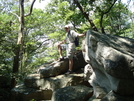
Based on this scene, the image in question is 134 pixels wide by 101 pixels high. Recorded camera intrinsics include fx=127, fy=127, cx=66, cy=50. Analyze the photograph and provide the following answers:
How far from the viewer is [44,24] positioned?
17.7 m

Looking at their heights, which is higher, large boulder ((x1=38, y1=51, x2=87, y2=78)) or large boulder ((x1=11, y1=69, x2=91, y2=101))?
large boulder ((x1=38, y1=51, x2=87, y2=78))

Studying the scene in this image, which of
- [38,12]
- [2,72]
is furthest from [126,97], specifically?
[38,12]

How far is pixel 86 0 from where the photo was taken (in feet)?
27.6

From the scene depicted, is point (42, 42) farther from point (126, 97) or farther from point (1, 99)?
point (126, 97)

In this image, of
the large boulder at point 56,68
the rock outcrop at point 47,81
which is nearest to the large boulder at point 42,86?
the rock outcrop at point 47,81

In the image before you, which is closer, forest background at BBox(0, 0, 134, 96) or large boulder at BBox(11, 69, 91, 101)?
large boulder at BBox(11, 69, 91, 101)

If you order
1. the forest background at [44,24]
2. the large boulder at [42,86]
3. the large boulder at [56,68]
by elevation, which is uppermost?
the forest background at [44,24]

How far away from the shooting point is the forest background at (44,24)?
7.87m

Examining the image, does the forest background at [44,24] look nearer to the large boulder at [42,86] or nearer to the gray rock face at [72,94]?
the large boulder at [42,86]

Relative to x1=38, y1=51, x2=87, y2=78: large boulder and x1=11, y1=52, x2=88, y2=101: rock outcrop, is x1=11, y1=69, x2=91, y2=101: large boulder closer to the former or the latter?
x1=11, y1=52, x2=88, y2=101: rock outcrop

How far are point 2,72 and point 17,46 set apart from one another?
5.58 feet

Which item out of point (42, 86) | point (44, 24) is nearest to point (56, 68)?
point (42, 86)

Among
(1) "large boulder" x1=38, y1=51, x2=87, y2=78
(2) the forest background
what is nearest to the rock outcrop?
(1) "large boulder" x1=38, y1=51, x2=87, y2=78

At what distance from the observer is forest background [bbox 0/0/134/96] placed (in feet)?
25.8
